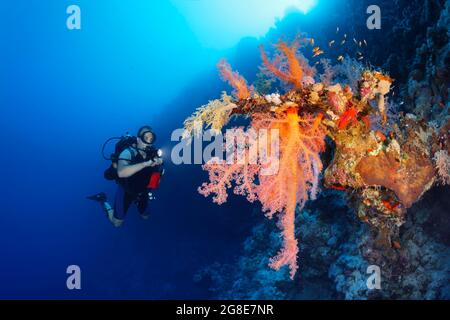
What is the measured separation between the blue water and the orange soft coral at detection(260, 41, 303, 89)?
39.8 feet

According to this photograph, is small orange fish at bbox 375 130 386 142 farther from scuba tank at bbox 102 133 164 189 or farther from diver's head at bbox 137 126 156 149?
diver's head at bbox 137 126 156 149

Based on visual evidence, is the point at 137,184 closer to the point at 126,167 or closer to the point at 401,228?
the point at 126,167

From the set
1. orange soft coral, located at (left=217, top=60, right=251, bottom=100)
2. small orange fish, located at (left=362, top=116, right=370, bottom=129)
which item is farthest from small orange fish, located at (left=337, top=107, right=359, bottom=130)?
orange soft coral, located at (left=217, top=60, right=251, bottom=100)

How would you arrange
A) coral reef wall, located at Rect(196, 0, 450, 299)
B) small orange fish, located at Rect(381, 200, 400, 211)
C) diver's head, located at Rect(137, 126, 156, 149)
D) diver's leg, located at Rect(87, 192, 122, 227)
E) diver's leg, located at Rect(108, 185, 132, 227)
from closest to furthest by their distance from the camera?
small orange fish, located at Rect(381, 200, 400, 211), coral reef wall, located at Rect(196, 0, 450, 299), diver's head, located at Rect(137, 126, 156, 149), diver's leg, located at Rect(108, 185, 132, 227), diver's leg, located at Rect(87, 192, 122, 227)

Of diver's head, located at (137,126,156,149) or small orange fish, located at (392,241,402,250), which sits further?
diver's head, located at (137,126,156,149)

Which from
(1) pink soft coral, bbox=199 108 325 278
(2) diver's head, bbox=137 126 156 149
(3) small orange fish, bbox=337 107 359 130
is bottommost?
(1) pink soft coral, bbox=199 108 325 278

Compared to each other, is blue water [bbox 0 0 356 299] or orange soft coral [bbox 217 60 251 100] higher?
blue water [bbox 0 0 356 299]

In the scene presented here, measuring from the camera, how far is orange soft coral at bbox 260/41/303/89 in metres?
3.18

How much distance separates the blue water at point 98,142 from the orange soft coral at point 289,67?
12138mm

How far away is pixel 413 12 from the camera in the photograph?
24.5 feet

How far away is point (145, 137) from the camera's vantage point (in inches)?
254

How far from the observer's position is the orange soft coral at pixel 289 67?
3.18m

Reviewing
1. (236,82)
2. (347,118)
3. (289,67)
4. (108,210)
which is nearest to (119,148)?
(108,210)

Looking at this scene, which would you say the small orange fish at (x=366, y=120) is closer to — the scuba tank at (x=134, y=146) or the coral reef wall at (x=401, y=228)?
the coral reef wall at (x=401, y=228)
